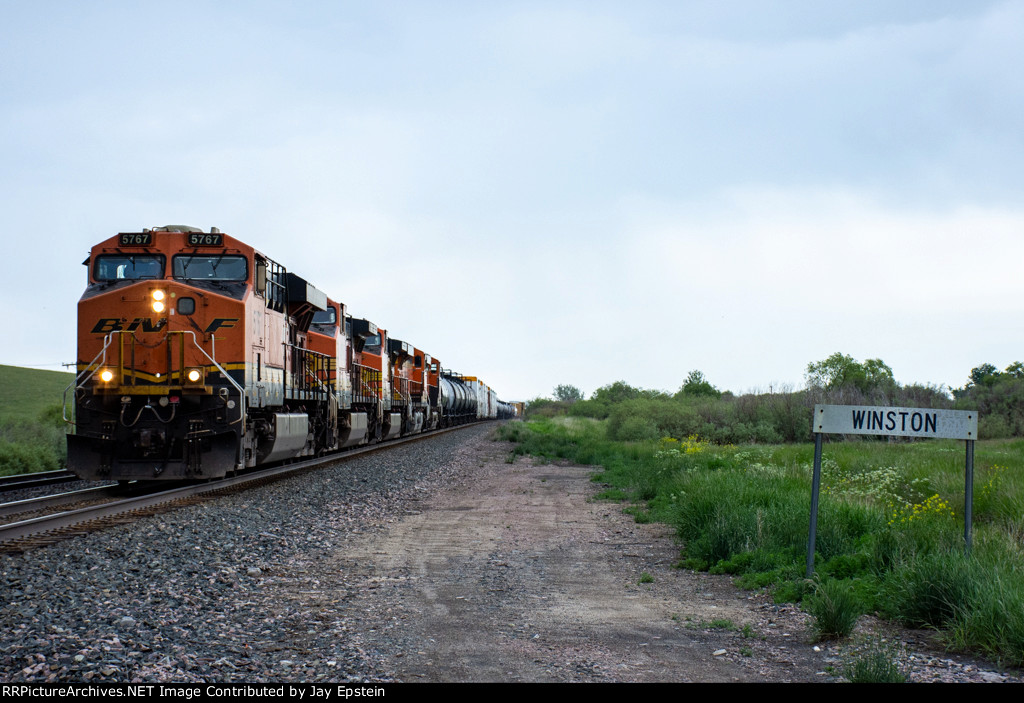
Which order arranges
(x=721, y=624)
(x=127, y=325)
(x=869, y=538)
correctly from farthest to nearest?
(x=127, y=325)
(x=869, y=538)
(x=721, y=624)

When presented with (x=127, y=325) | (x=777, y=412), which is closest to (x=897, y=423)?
(x=127, y=325)

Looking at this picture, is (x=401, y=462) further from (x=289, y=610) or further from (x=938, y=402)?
(x=938, y=402)

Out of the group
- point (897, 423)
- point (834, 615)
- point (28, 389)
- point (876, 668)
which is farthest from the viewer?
point (28, 389)

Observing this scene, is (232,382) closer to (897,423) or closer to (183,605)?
(183,605)

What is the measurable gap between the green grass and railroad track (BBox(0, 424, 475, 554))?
20.9ft

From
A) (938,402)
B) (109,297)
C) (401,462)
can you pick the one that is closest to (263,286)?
(109,297)

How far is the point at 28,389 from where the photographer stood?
190ft

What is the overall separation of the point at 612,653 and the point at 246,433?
9665 mm

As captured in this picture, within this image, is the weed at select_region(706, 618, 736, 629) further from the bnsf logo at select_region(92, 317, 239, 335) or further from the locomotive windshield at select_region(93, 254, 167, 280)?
the locomotive windshield at select_region(93, 254, 167, 280)

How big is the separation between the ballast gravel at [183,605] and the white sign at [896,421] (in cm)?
419

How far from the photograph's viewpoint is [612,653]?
4.97 m

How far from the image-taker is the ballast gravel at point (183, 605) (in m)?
4.39

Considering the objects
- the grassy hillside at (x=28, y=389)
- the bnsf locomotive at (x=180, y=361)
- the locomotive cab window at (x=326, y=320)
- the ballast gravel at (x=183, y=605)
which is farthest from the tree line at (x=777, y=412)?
the grassy hillside at (x=28, y=389)

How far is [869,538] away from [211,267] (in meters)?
10.9
